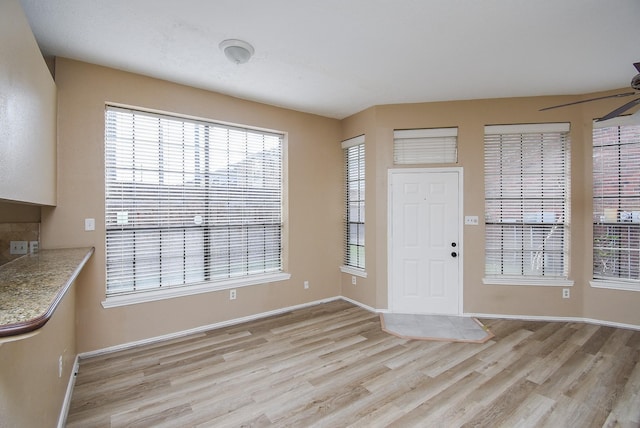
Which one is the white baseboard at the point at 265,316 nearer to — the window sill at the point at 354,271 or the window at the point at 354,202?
the window sill at the point at 354,271

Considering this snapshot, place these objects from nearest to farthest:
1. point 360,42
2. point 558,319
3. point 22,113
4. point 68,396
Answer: point 22,113 < point 68,396 < point 360,42 < point 558,319

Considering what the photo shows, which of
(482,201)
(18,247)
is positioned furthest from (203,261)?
(482,201)

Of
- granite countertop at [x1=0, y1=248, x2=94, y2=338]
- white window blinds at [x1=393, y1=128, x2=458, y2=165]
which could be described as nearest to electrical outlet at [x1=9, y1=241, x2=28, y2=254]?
granite countertop at [x1=0, y1=248, x2=94, y2=338]

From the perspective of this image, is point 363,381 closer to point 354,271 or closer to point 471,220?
point 354,271

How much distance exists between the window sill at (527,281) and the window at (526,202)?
0.6 inches

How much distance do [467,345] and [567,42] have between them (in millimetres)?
2986

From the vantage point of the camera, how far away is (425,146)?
3.94 metres

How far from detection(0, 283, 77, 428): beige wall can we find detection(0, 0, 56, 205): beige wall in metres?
0.74

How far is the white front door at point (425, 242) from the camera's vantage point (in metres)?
3.84

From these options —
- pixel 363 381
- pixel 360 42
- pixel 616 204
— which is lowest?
pixel 363 381

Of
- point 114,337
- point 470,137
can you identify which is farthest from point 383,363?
point 470,137

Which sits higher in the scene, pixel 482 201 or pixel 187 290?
pixel 482 201

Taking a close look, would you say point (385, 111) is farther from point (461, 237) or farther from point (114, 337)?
point (114, 337)

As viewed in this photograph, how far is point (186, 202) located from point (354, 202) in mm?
2398
